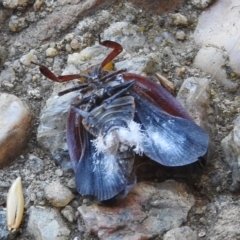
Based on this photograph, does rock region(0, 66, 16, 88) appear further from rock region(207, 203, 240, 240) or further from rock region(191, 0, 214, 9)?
rock region(207, 203, 240, 240)

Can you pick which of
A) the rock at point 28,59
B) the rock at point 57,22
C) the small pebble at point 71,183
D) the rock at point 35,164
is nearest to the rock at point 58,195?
the small pebble at point 71,183

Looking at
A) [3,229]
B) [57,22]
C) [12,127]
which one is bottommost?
[3,229]

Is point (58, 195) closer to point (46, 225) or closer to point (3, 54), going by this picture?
point (46, 225)

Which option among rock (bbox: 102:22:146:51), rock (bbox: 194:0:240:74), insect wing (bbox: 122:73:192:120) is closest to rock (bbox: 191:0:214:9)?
rock (bbox: 194:0:240:74)

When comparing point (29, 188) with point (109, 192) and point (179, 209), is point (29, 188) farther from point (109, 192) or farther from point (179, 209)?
point (179, 209)

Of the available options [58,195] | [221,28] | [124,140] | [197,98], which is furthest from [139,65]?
[58,195]

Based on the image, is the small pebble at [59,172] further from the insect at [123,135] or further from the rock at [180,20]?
the rock at [180,20]
